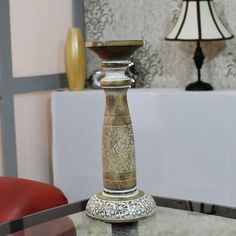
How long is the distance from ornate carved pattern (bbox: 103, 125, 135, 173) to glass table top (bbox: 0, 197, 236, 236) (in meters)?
0.15

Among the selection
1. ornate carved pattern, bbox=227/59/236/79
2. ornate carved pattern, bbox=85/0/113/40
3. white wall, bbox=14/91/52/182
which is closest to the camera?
ornate carved pattern, bbox=227/59/236/79

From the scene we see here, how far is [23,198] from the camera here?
147 cm

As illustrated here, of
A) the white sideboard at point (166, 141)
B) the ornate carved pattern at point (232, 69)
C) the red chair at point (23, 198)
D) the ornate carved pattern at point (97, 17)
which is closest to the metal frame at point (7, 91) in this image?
the white sideboard at point (166, 141)

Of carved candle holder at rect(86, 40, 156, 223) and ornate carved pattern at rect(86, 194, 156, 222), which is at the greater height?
carved candle holder at rect(86, 40, 156, 223)

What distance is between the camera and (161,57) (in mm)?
2951

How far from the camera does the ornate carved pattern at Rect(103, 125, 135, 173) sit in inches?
50.4

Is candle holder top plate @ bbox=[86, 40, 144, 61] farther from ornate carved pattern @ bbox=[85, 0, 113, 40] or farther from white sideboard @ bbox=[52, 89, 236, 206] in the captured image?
ornate carved pattern @ bbox=[85, 0, 113, 40]

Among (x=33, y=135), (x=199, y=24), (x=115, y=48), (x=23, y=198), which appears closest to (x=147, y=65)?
(x=199, y=24)

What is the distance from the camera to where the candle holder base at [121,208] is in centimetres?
129

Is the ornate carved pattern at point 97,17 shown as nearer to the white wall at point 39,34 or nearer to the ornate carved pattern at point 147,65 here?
the white wall at point 39,34

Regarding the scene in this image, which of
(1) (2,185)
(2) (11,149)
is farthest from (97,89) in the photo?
(1) (2,185)

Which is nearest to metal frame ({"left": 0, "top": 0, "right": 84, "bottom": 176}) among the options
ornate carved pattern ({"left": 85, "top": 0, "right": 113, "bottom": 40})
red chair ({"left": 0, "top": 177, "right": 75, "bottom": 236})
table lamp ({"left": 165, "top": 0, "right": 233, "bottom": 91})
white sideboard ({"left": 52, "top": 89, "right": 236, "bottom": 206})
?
white sideboard ({"left": 52, "top": 89, "right": 236, "bottom": 206})

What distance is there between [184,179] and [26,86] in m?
0.95

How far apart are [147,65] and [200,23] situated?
20.2 inches
